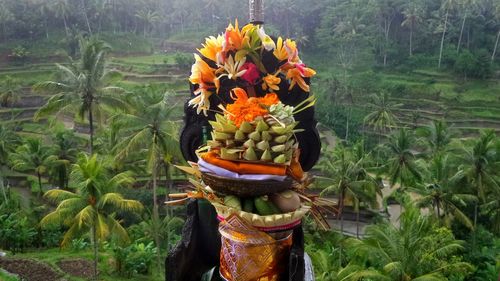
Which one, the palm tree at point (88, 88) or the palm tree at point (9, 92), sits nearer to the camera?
the palm tree at point (88, 88)

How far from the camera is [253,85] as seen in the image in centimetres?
407

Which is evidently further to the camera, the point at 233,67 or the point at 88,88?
the point at 88,88

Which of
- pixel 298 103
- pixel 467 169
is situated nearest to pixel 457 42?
pixel 467 169

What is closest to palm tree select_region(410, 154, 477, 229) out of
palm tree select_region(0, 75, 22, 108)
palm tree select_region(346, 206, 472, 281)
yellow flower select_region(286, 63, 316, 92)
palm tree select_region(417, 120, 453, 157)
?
palm tree select_region(417, 120, 453, 157)

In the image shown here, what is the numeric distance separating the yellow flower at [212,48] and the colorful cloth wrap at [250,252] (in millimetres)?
1292

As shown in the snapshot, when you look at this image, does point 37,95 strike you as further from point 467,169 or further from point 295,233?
point 295,233

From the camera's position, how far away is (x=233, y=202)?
12.0ft

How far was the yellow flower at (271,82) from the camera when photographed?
13.0 feet

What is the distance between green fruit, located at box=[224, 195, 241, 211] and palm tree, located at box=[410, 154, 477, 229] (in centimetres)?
1751

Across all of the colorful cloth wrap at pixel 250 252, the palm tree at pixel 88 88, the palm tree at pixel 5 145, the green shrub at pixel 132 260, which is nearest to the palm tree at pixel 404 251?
the green shrub at pixel 132 260

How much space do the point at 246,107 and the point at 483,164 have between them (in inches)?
744

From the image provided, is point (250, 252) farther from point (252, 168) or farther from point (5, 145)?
point (5, 145)

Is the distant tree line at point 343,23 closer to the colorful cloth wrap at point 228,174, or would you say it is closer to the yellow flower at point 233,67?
the yellow flower at point 233,67

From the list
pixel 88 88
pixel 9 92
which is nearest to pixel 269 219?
pixel 88 88
